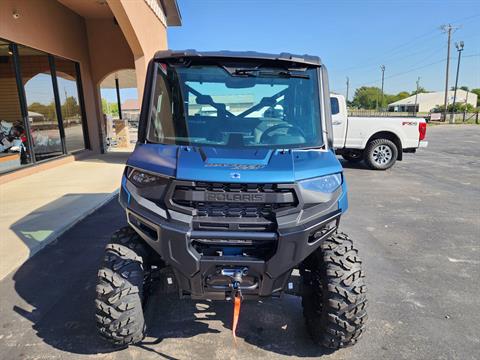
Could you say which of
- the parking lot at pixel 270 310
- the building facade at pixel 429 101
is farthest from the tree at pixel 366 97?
the parking lot at pixel 270 310

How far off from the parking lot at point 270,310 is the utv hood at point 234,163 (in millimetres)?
1437

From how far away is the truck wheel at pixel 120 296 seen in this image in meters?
2.46

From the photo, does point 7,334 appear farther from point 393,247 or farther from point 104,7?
point 104,7

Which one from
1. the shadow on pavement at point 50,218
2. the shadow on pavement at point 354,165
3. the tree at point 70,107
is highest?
the tree at point 70,107

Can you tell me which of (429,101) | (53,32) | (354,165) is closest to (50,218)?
(53,32)

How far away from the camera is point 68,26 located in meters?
11.8

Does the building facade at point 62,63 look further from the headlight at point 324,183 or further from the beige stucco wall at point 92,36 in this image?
the headlight at point 324,183

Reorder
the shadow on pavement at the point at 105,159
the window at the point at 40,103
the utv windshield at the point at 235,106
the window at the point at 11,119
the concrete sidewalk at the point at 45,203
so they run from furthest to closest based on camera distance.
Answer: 1. the shadow on pavement at the point at 105,159
2. the window at the point at 40,103
3. the window at the point at 11,119
4. the concrete sidewalk at the point at 45,203
5. the utv windshield at the point at 235,106

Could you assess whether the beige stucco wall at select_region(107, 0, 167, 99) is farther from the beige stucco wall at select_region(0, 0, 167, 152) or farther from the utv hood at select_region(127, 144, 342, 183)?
the utv hood at select_region(127, 144, 342, 183)

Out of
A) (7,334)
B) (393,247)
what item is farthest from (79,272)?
(393,247)

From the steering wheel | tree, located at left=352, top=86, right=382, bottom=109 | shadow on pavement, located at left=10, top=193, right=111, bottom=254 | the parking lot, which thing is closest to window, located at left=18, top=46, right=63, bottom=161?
shadow on pavement, located at left=10, top=193, right=111, bottom=254

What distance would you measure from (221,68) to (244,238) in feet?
4.48

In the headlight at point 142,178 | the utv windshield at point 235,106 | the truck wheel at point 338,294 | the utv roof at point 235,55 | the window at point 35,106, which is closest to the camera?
the headlight at point 142,178

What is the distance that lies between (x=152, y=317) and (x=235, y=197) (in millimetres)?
1633
